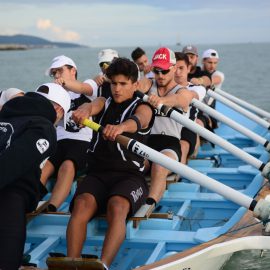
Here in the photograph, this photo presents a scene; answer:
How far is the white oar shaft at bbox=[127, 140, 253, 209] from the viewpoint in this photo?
463 cm

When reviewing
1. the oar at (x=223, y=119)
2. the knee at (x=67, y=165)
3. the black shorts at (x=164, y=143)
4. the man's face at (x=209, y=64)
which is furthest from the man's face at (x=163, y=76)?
the man's face at (x=209, y=64)

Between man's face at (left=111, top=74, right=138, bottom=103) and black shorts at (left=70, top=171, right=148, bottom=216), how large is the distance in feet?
2.19

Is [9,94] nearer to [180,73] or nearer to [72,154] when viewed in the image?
[72,154]

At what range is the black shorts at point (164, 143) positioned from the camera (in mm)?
6285

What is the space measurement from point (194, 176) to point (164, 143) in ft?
5.60

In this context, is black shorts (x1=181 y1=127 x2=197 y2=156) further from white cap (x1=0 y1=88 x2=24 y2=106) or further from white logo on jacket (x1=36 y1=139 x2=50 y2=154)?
white logo on jacket (x1=36 y1=139 x2=50 y2=154)

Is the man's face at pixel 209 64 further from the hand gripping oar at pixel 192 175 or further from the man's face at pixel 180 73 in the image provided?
the hand gripping oar at pixel 192 175

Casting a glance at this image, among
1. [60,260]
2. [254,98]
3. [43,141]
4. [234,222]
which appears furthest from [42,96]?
[254,98]

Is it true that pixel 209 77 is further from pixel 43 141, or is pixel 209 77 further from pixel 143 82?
pixel 43 141

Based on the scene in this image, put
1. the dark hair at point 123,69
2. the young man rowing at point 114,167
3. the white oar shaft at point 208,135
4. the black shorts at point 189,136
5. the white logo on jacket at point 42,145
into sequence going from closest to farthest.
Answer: the white logo on jacket at point 42,145 < the young man rowing at point 114,167 < the dark hair at point 123,69 < the white oar shaft at point 208,135 < the black shorts at point 189,136

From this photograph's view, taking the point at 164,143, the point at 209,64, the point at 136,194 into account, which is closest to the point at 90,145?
the point at 136,194

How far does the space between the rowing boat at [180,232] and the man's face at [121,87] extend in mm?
946

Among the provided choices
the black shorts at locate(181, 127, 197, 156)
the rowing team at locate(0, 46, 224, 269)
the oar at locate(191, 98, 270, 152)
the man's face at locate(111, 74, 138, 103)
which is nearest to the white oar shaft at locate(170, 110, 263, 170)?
the rowing team at locate(0, 46, 224, 269)

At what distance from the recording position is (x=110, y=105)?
535cm
